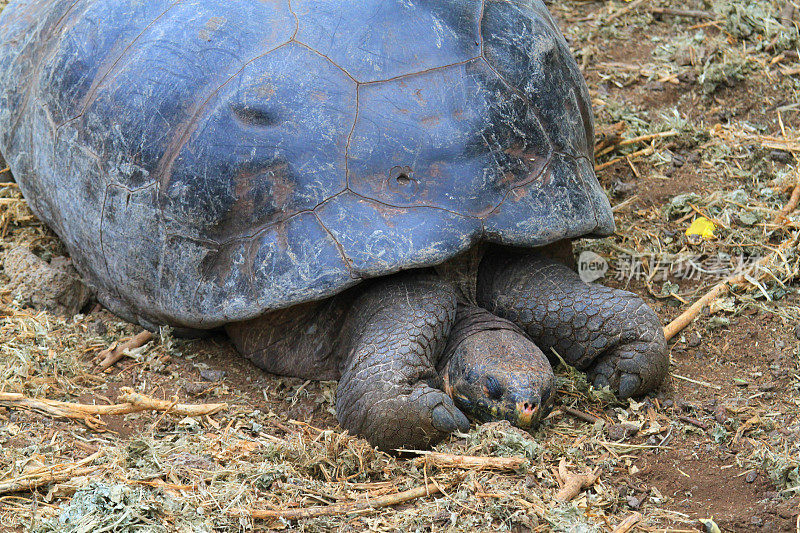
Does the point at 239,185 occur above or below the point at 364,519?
above

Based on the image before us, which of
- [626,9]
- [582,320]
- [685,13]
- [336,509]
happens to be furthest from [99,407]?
[685,13]

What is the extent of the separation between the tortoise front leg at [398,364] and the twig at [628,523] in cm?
72

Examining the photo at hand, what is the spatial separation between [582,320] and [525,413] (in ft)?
1.86

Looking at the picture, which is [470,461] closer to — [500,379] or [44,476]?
[500,379]

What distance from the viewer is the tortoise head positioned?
342 cm

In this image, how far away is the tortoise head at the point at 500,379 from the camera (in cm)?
342

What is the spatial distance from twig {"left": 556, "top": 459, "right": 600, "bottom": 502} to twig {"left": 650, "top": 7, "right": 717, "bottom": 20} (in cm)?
443

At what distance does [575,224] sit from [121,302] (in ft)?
7.08

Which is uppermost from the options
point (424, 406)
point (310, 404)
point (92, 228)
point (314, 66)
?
point (314, 66)

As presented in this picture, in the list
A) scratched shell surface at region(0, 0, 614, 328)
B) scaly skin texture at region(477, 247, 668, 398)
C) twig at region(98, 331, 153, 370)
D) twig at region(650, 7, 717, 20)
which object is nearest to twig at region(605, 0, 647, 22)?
twig at region(650, 7, 717, 20)

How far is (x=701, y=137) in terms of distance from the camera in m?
5.47

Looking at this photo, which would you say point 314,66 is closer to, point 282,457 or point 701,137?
point 282,457

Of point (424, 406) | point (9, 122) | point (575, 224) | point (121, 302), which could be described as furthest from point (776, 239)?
point (9, 122)

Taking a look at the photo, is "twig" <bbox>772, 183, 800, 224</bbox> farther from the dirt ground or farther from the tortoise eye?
the tortoise eye
